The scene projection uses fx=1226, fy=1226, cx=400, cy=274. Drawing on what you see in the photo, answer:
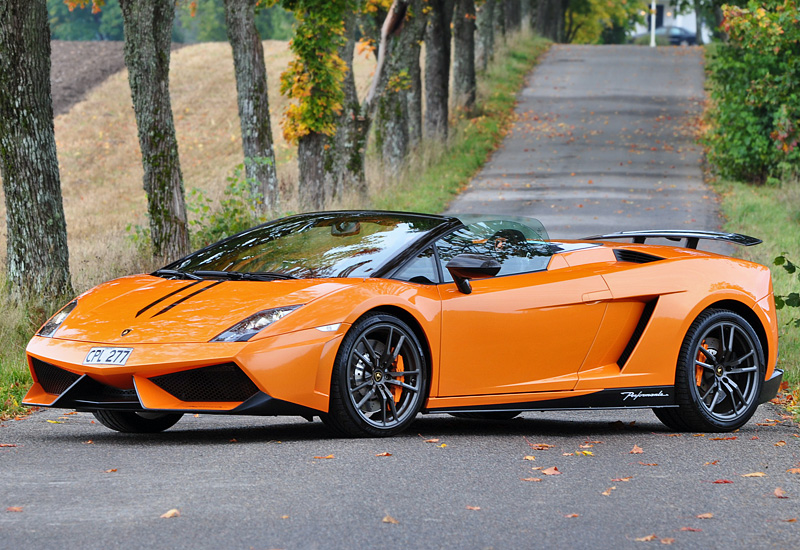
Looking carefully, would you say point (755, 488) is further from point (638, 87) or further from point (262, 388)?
point (638, 87)

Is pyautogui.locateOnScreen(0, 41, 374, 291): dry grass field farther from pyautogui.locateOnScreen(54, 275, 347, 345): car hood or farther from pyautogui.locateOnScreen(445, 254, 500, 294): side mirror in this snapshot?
pyautogui.locateOnScreen(445, 254, 500, 294): side mirror

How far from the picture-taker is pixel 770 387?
25.8 ft

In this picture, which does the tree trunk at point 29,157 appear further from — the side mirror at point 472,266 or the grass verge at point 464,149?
the grass verge at point 464,149

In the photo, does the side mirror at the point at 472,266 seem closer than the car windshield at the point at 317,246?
Yes

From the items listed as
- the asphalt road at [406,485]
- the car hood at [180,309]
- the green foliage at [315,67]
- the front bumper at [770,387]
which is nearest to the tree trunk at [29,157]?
the asphalt road at [406,485]

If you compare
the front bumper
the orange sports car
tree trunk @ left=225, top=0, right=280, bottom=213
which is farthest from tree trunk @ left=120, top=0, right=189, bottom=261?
the front bumper

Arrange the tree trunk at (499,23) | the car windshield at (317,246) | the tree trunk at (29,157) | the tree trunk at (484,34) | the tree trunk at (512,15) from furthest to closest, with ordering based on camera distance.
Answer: the tree trunk at (512,15) → the tree trunk at (499,23) → the tree trunk at (484,34) → the tree trunk at (29,157) → the car windshield at (317,246)

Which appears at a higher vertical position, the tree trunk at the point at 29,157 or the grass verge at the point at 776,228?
the tree trunk at the point at 29,157

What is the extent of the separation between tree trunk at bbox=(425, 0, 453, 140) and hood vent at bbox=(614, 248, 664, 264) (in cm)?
2139

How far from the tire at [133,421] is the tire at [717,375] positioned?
3073 mm

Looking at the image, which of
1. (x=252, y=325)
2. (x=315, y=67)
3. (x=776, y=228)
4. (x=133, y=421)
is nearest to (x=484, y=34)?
(x=315, y=67)

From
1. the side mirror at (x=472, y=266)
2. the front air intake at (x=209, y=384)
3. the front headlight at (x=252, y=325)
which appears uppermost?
the side mirror at (x=472, y=266)

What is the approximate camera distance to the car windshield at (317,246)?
7031 millimetres

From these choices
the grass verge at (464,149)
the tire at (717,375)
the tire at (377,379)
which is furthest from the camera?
the grass verge at (464,149)
